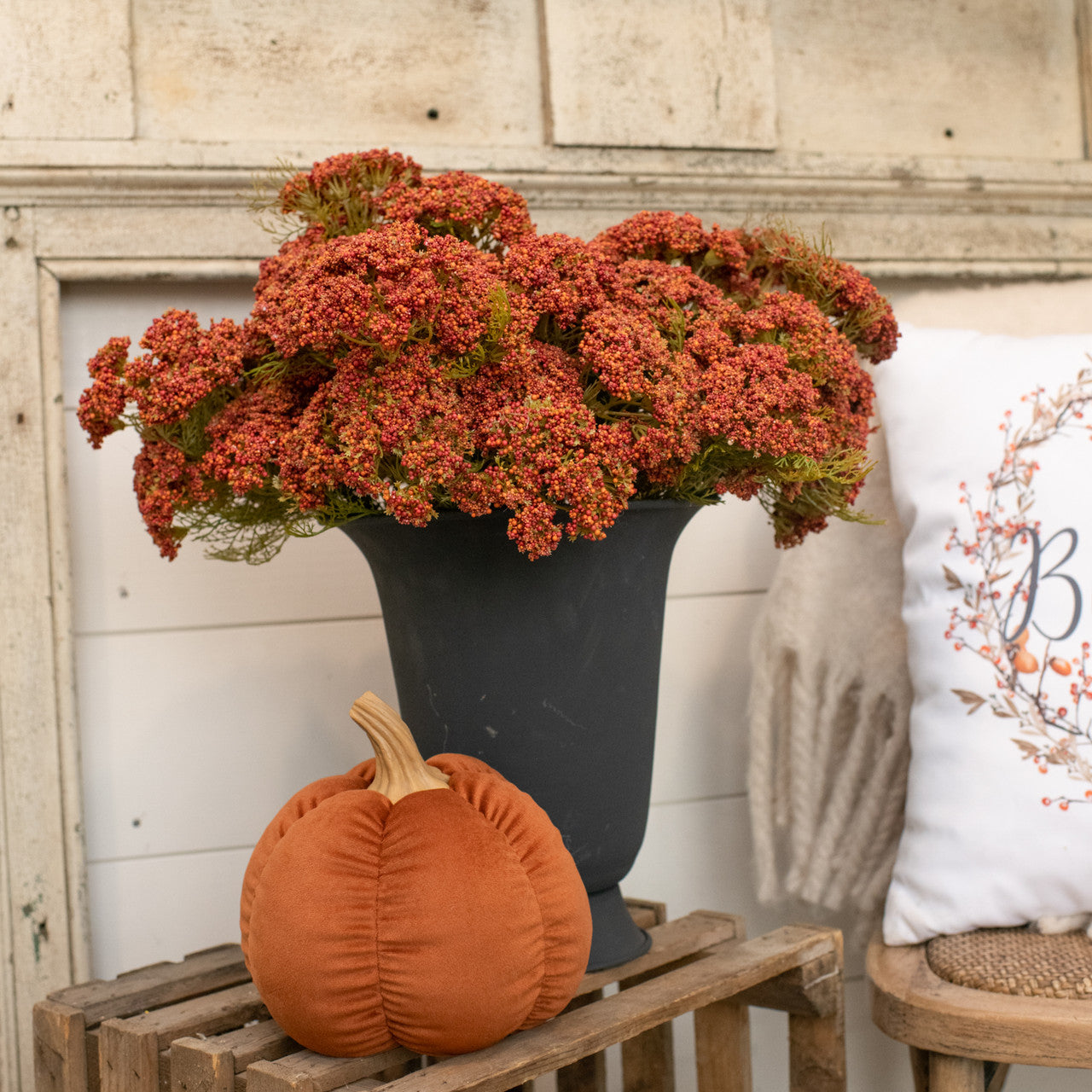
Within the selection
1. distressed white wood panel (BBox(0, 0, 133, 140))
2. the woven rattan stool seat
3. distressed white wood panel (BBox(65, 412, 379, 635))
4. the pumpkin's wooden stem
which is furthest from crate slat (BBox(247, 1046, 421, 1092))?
distressed white wood panel (BBox(0, 0, 133, 140))

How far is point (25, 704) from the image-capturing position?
0.91 meters

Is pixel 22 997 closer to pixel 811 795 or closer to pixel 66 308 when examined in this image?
pixel 66 308

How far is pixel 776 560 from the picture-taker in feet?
3.72

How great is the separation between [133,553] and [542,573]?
0.50 metres

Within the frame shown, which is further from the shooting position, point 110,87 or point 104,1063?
point 110,87

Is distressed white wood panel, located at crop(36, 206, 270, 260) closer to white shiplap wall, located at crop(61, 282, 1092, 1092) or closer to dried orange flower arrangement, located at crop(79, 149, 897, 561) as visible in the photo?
white shiplap wall, located at crop(61, 282, 1092, 1092)

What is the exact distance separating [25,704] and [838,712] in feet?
2.40

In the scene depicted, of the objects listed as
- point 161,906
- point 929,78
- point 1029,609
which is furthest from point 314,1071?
point 929,78

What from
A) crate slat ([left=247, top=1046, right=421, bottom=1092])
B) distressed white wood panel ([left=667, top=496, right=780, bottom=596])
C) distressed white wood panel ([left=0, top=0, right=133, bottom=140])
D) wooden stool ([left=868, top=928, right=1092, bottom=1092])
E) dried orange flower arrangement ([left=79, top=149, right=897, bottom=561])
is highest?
distressed white wood panel ([left=0, top=0, right=133, bottom=140])

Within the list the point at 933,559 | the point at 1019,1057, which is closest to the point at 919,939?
the point at 1019,1057

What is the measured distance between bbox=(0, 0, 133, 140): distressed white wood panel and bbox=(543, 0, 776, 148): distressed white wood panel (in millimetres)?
405

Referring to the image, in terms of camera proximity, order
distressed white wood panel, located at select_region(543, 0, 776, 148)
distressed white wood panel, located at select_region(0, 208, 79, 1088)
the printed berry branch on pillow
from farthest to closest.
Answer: distressed white wood panel, located at select_region(543, 0, 776, 148) → distressed white wood panel, located at select_region(0, 208, 79, 1088) → the printed berry branch on pillow

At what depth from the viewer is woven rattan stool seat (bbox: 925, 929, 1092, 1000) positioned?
0.70 metres

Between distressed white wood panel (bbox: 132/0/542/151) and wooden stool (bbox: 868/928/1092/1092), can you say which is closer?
wooden stool (bbox: 868/928/1092/1092)
